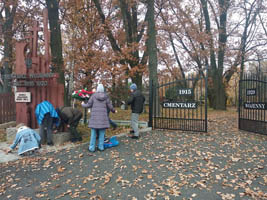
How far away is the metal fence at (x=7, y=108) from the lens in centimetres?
1018

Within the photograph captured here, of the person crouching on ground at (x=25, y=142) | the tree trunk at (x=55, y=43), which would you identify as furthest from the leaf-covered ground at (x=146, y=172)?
the tree trunk at (x=55, y=43)

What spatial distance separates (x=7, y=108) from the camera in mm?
10352

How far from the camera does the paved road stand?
358cm

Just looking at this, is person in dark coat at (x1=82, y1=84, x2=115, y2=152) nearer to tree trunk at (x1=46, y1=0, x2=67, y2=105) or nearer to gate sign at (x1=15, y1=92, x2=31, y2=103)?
gate sign at (x1=15, y1=92, x2=31, y2=103)

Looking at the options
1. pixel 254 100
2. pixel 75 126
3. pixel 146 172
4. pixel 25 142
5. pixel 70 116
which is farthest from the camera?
pixel 254 100

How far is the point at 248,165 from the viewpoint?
184 inches

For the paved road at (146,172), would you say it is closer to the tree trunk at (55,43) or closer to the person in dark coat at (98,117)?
the person in dark coat at (98,117)

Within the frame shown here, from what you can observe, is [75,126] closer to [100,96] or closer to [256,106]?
[100,96]

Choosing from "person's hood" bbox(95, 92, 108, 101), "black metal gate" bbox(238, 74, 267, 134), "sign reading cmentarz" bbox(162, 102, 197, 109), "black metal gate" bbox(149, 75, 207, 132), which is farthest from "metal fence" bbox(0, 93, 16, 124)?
"black metal gate" bbox(238, 74, 267, 134)

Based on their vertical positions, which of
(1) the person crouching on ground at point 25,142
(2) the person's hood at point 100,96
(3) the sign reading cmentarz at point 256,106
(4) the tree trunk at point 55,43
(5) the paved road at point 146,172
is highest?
(4) the tree trunk at point 55,43

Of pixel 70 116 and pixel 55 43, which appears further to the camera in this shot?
pixel 55 43

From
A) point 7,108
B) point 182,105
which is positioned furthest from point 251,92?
point 7,108

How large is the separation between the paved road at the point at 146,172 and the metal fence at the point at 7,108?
6110mm

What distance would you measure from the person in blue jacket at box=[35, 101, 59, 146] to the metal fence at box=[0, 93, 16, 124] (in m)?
5.06
